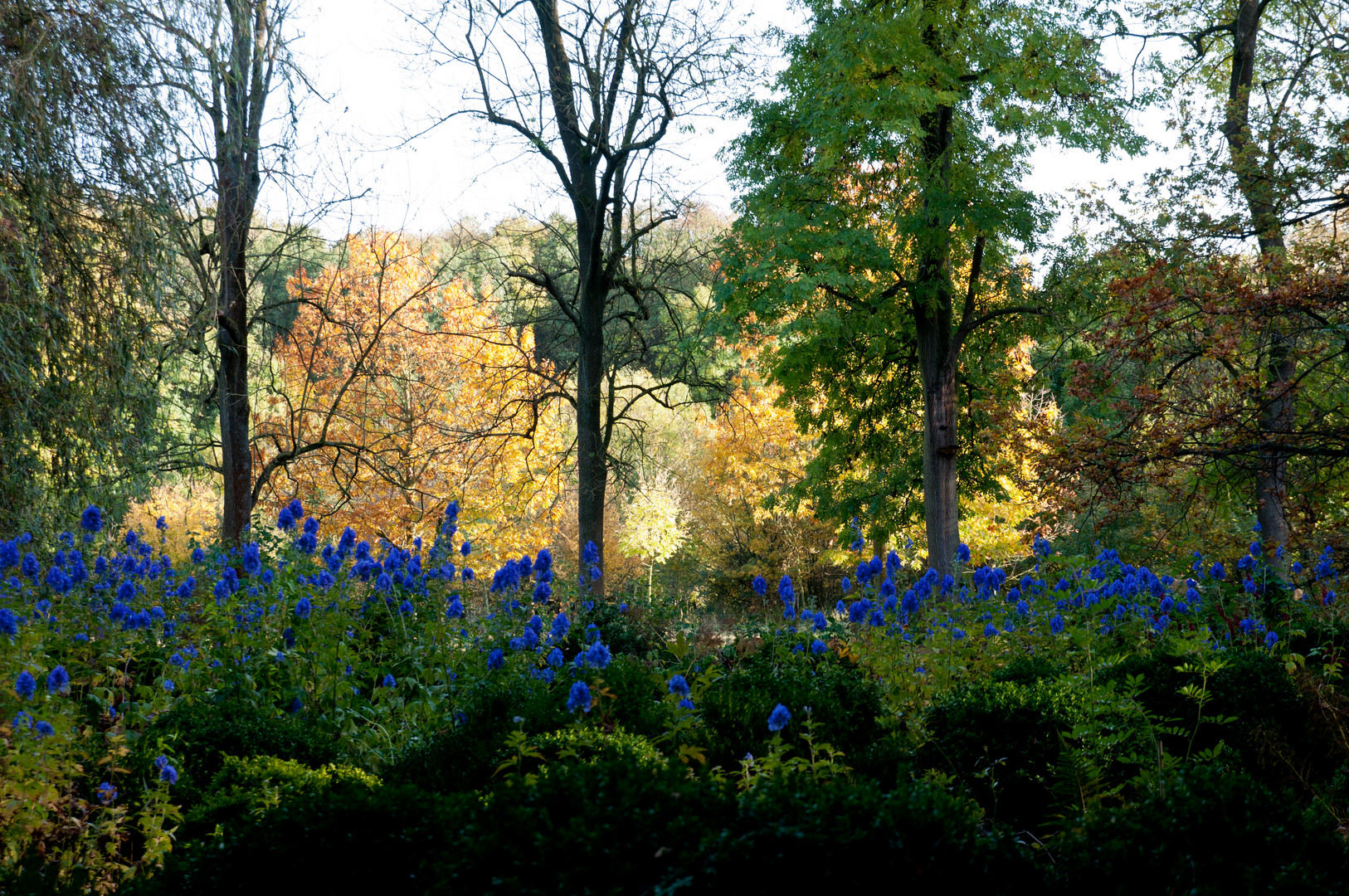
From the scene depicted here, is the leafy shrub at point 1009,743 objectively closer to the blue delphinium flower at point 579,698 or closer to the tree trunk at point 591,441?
the blue delphinium flower at point 579,698

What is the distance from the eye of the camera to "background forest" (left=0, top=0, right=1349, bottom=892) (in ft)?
12.7

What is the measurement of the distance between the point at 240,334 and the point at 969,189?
9194 millimetres

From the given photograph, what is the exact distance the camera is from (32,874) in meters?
2.57

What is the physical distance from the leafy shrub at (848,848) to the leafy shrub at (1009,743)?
1886 millimetres

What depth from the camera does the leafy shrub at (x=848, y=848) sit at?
222 cm

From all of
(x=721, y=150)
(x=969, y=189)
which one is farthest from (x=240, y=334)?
(x=969, y=189)

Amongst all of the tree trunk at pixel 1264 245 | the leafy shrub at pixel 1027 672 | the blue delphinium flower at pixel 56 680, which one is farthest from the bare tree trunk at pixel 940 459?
the blue delphinium flower at pixel 56 680

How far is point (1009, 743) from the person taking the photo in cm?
434

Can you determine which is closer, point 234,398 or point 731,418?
point 234,398

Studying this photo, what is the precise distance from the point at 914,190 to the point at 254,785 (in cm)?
1174

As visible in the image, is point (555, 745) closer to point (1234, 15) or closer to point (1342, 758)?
point (1342, 758)

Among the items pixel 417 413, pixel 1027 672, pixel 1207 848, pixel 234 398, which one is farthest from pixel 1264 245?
pixel 417 413

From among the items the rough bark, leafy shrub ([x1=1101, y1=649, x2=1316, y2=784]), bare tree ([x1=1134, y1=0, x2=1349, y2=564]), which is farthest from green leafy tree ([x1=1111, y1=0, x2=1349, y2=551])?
the rough bark

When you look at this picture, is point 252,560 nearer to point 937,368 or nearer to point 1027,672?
point 1027,672
